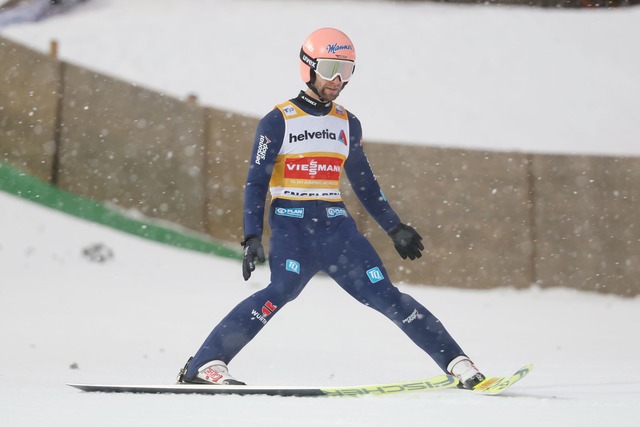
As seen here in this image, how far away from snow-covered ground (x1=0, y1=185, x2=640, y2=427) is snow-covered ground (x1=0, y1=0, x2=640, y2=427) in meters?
0.03

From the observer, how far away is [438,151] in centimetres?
1218

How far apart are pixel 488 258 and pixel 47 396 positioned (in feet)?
24.7

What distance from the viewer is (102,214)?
12.6 m

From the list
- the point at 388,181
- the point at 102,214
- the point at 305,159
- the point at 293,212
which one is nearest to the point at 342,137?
the point at 305,159

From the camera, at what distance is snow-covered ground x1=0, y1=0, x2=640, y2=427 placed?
5.03 metres

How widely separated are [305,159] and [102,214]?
7309 millimetres

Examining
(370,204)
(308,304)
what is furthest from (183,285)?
(370,204)

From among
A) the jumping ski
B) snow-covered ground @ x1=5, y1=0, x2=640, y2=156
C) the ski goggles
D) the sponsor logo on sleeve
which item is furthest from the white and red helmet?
snow-covered ground @ x1=5, y1=0, x2=640, y2=156

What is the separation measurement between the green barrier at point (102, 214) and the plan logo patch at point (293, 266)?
702 centimetres

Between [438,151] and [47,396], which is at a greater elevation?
[438,151]

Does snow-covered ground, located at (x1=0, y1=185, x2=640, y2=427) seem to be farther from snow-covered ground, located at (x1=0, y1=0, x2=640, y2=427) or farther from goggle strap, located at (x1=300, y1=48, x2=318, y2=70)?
goggle strap, located at (x1=300, y1=48, x2=318, y2=70)

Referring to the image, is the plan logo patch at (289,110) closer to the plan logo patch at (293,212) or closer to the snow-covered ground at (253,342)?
the plan logo patch at (293,212)

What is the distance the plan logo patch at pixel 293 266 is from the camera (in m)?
5.52

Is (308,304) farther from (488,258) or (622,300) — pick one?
(622,300)
